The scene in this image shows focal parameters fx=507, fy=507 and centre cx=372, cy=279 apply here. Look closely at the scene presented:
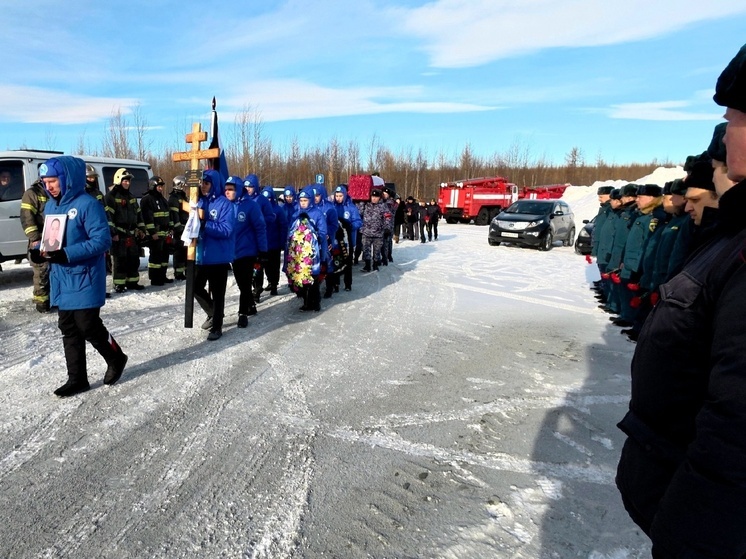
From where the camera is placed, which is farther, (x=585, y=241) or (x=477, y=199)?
(x=477, y=199)

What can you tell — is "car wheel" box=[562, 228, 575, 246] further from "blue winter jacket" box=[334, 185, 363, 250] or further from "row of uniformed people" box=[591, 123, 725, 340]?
"blue winter jacket" box=[334, 185, 363, 250]

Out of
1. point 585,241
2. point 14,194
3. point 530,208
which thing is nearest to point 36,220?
point 14,194

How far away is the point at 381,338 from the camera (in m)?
6.13

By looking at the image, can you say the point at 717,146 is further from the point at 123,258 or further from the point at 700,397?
the point at 123,258

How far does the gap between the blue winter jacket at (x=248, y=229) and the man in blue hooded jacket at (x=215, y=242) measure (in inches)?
22.7

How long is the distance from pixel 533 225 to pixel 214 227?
13.1 metres

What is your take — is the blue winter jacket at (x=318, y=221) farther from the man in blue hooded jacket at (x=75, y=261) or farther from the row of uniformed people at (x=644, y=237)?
the row of uniformed people at (x=644, y=237)

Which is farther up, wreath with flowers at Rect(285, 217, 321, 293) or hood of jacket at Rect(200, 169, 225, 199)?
hood of jacket at Rect(200, 169, 225, 199)

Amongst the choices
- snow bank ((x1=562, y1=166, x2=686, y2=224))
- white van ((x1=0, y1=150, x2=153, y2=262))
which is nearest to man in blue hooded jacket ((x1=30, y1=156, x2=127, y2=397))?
white van ((x1=0, y1=150, x2=153, y2=262))

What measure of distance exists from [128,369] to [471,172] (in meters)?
50.4

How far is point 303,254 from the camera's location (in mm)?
7180

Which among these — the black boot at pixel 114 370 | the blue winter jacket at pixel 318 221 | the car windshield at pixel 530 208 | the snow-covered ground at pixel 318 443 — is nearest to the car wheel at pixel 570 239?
the car windshield at pixel 530 208

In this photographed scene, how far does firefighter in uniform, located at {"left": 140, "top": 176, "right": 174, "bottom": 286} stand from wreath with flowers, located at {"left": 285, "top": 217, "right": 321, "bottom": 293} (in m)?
3.11

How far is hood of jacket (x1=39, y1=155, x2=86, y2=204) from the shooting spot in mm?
3924
